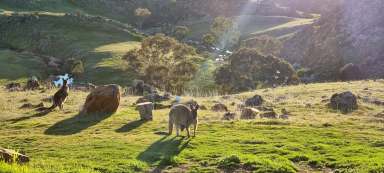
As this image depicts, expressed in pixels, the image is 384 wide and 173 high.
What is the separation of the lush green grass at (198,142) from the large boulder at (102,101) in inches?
32.1

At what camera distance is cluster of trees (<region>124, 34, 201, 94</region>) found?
83688 mm

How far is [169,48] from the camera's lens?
96.8 metres

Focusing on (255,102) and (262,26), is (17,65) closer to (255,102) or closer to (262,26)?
(255,102)

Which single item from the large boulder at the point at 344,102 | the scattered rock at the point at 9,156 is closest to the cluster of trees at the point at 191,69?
the large boulder at the point at 344,102

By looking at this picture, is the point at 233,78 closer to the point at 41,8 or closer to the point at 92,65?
the point at 92,65

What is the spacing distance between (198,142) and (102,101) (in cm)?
1113

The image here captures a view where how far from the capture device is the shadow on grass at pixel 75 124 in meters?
29.9

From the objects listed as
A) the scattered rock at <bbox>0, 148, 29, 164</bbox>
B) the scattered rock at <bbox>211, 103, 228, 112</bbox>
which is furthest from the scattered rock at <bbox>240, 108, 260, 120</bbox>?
the scattered rock at <bbox>0, 148, 29, 164</bbox>

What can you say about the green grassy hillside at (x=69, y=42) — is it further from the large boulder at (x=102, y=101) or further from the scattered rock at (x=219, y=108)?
the large boulder at (x=102, y=101)

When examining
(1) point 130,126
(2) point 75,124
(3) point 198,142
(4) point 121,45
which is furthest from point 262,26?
(3) point 198,142

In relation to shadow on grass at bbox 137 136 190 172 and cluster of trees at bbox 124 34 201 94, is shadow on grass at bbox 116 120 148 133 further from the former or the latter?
cluster of trees at bbox 124 34 201 94

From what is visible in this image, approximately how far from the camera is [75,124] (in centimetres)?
3162

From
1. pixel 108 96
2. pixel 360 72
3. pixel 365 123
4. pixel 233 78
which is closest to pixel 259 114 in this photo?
pixel 365 123

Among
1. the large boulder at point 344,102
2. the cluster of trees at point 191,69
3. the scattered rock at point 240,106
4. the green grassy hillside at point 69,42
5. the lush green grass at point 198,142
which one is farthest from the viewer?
the green grassy hillside at point 69,42
